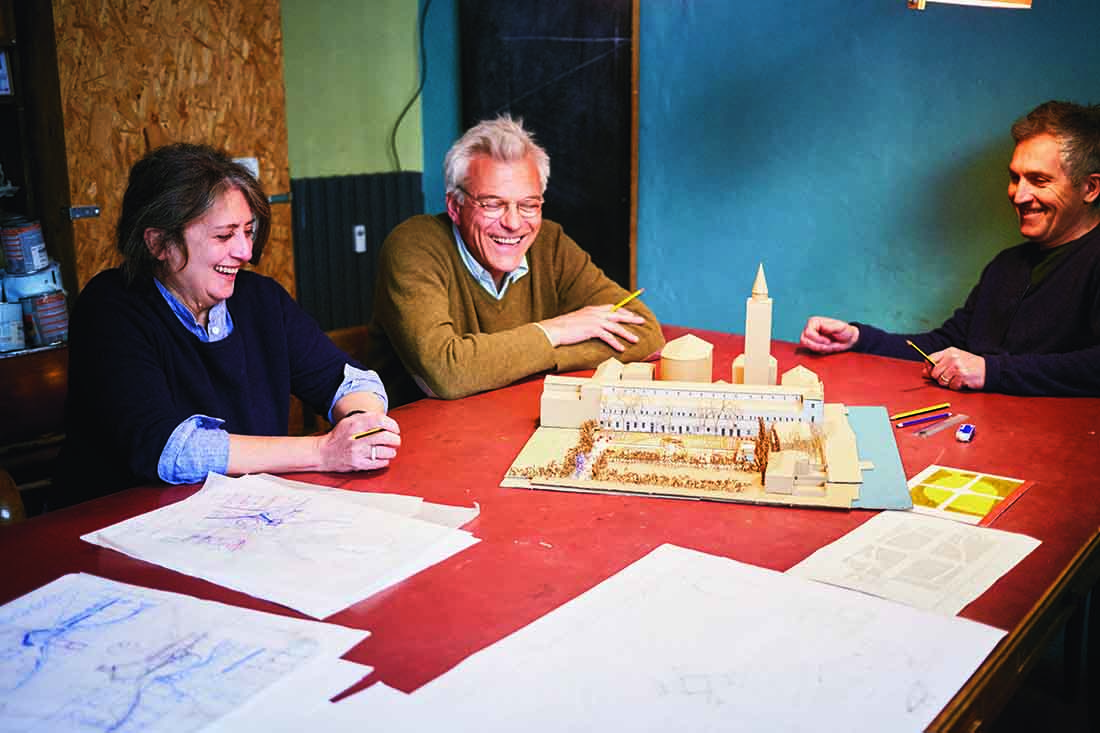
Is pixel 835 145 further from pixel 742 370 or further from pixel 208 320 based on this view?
pixel 208 320

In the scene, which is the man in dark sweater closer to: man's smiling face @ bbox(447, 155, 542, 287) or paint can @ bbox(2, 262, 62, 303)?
man's smiling face @ bbox(447, 155, 542, 287)

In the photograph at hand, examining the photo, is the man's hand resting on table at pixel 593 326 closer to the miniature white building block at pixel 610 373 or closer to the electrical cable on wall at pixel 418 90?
the miniature white building block at pixel 610 373

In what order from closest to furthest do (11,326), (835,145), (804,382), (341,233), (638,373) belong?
(804,382) < (638,373) < (11,326) < (835,145) < (341,233)

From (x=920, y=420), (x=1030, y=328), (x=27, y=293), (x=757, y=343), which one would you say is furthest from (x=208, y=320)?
(x=1030, y=328)

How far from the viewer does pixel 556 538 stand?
1472mm

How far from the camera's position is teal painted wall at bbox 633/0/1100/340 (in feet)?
10.6

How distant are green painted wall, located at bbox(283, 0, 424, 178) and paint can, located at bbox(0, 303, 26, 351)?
144 cm

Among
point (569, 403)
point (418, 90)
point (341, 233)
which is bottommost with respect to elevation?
point (569, 403)

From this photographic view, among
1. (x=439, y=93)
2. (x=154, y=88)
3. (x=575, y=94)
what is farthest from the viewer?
(x=439, y=93)

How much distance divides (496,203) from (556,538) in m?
1.19

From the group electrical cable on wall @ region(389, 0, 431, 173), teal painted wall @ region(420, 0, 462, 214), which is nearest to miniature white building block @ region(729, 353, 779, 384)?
teal painted wall @ region(420, 0, 462, 214)

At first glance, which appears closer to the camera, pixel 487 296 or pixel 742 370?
pixel 742 370

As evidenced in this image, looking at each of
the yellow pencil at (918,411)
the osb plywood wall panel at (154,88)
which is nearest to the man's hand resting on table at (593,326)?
the yellow pencil at (918,411)

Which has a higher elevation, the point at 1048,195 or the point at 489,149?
the point at 489,149
